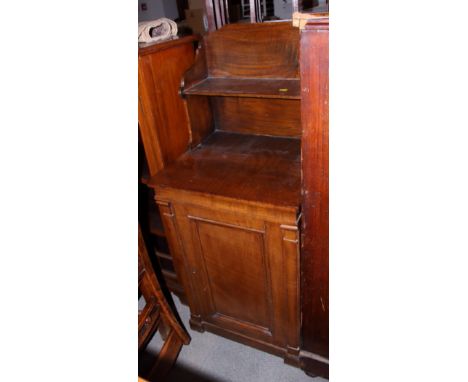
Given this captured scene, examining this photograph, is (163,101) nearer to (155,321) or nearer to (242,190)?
(242,190)

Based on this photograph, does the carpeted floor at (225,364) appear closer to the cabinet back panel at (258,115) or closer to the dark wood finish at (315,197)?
the dark wood finish at (315,197)

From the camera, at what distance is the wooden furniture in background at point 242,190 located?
1345mm

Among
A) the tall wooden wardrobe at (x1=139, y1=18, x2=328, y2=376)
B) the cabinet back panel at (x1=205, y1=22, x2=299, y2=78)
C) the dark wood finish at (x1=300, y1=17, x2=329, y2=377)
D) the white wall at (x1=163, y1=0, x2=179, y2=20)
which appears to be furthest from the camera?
the white wall at (x1=163, y1=0, x2=179, y2=20)

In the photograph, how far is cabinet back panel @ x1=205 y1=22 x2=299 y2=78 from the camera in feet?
4.78

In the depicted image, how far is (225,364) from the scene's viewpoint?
70.2 inches

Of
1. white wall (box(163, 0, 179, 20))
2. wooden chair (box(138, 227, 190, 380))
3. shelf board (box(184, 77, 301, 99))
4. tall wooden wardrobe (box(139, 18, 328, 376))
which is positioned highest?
white wall (box(163, 0, 179, 20))

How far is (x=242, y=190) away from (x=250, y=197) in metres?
0.06

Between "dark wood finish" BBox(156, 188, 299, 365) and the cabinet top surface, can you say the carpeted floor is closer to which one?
"dark wood finish" BBox(156, 188, 299, 365)

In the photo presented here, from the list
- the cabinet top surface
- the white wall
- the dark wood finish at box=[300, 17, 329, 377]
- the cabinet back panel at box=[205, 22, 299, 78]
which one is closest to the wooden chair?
the cabinet top surface

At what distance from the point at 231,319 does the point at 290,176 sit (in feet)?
2.75

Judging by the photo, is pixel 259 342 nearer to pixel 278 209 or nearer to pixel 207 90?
pixel 278 209

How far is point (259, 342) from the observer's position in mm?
1753

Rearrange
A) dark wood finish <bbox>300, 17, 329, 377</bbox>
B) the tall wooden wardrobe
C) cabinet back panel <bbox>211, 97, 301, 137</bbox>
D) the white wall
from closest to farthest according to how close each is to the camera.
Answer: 1. dark wood finish <bbox>300, 17, 329, 377</bbox>
2. the tall wooden wardrobe
3. cabinet back panel <bbox>211, 97, 301, 137</bbox>
4. the white wall

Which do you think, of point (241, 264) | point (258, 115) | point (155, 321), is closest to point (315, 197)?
point (241, 264)
